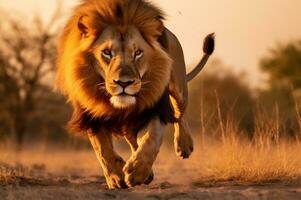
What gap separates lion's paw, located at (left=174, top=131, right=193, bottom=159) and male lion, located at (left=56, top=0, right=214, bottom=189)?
48.4 inches

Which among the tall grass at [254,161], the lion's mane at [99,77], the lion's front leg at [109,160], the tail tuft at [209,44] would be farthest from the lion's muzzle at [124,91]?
the tail tuft at [209,44]

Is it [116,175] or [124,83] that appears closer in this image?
[124,83]

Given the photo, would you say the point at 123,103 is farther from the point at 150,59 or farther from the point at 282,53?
the point at 282,53

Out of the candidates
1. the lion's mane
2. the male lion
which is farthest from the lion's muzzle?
the lion's mane

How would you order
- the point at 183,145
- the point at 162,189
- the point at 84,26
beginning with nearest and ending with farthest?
1. the point at 84,26
2. the point at 162,189
3. the point at 183,145

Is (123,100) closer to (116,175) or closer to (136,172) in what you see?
(136,172)

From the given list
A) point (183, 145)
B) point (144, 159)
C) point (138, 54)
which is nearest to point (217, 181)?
point (183, 145)

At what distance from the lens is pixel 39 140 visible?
26.9m

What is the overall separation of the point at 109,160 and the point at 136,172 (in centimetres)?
56

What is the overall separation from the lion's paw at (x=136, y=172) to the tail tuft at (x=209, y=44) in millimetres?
2777

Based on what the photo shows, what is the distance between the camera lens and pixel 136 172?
4602 millimetres

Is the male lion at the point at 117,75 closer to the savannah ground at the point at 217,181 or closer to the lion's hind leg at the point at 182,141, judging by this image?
the savannah ground at the point at 217,181

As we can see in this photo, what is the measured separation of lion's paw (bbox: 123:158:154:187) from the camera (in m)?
4.58

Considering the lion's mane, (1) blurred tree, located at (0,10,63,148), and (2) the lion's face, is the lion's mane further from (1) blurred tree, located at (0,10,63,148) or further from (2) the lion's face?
(1) blurred tree, located at (0,10,63,148)
